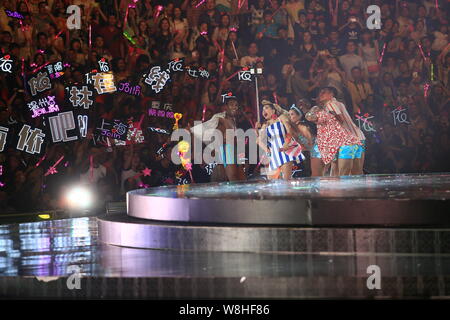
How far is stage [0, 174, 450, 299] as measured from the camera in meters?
3.84

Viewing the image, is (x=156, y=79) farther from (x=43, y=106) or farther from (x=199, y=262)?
(x=199, y=262)

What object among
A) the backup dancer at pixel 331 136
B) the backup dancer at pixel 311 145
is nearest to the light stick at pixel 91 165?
the backup dancer at pixel 311 145

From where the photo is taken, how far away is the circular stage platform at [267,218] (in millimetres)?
4445

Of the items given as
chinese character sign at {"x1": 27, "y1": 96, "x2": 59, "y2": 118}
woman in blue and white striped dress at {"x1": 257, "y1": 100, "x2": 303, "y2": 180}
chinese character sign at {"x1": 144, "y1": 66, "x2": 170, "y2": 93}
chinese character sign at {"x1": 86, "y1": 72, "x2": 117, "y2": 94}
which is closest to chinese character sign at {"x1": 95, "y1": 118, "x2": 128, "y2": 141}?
chinese character sign at {"x1": 86, "y1": 72, "x2": 117, "y2": 94}

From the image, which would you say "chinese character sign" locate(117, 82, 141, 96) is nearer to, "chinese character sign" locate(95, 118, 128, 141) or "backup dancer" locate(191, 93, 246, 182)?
"chinese character sign" locate(95, 118, 128, 141)

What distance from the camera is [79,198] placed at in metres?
10.2

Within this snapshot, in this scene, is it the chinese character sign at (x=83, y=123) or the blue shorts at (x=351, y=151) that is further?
the chinese character sign at (x=83, y=123)

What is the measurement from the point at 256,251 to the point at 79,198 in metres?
5.95

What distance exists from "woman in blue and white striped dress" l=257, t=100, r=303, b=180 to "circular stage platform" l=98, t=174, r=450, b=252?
12.9ft

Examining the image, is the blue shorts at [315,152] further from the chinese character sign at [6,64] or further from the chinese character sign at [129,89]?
the chinese character sign at [6,64]

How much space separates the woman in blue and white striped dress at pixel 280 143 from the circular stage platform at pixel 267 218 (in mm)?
3937

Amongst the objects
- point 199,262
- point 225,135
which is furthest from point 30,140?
point 199,262
